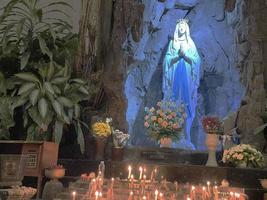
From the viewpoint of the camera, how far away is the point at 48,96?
4.71m

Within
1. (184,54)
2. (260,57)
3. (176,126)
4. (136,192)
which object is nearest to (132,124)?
(184,54)

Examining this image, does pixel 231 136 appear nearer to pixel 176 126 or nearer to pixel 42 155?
pixel 176 126

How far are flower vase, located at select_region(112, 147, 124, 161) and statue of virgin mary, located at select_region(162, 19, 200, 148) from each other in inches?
116

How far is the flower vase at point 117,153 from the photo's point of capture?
20.1 ft

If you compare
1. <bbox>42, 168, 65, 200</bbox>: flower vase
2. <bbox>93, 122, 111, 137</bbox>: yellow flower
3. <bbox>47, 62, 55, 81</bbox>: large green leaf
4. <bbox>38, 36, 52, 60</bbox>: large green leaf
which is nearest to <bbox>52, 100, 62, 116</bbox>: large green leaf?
<bbox>47, 62, 55, 81</bbox>: large green leaf

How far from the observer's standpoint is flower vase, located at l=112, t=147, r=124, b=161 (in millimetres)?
6113

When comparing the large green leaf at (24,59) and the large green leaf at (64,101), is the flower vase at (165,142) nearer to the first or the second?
the large green leaf at (64,101)

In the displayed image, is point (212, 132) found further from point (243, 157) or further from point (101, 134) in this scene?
point (101, 134)

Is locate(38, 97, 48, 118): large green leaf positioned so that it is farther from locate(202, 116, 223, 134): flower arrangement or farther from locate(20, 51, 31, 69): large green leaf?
locate(202, 116, 223, 134): flower arrangement

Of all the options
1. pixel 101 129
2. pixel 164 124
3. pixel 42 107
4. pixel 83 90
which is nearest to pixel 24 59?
pixel 42 107

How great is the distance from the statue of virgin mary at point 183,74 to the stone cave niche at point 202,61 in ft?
2.61

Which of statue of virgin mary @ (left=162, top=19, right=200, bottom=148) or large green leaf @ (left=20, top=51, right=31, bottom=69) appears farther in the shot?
statue of virgin mary @ (left=162, top=19, right=200, bottom=148)

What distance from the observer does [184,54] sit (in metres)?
8.91

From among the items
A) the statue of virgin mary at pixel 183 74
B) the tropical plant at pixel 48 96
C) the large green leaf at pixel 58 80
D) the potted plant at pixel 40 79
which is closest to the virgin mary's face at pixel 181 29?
the statue of virgin mary at pixel 183 74
